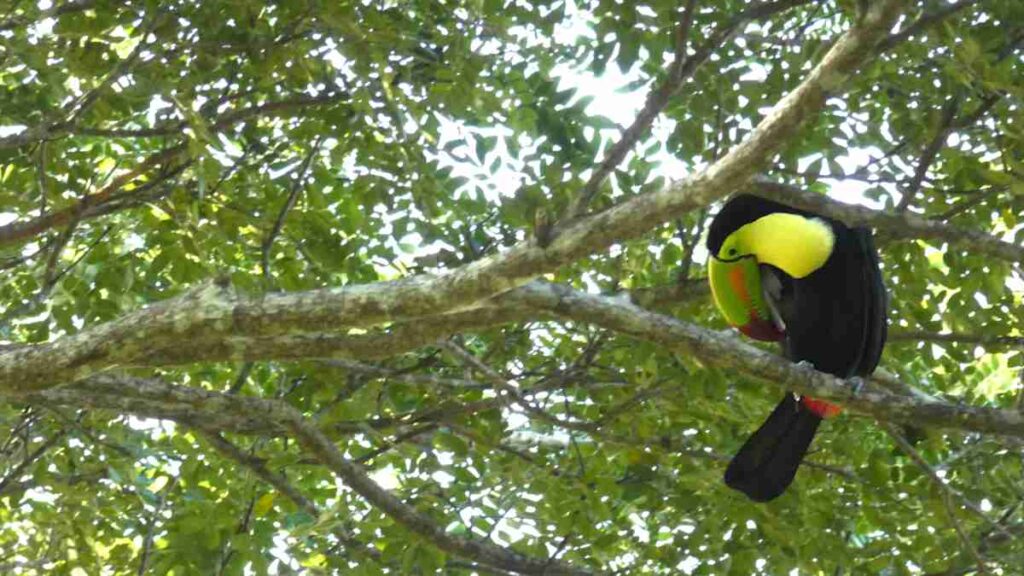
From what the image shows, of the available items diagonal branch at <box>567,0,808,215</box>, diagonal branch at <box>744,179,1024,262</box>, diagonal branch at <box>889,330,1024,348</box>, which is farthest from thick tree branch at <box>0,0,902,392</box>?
diagonal branch at <box>889,330,1024,348</box>

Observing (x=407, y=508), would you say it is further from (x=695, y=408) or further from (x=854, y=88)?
(x=854, y=88)

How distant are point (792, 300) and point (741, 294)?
1.20 ft

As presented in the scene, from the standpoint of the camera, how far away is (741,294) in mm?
4160

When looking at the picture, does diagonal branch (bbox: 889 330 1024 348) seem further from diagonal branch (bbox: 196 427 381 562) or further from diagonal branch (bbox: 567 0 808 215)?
diagonal branch (bbox: 196 427 381 562)

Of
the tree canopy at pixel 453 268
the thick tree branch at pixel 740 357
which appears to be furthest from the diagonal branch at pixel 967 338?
the thick tree branch at pixel 740 357

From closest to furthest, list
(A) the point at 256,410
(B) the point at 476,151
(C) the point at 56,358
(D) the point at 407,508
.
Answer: (C) the point at 56,358, (A) the point at 256,410, (D) the point at 407,508, (B) the point at 476,151

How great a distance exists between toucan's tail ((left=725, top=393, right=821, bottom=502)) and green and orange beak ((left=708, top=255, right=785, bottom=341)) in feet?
0.94

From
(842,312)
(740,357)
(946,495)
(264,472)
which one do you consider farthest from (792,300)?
(264,472)

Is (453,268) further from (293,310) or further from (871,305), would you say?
(871,305)

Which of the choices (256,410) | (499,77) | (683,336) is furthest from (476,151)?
(683,336)

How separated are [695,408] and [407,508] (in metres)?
1.00

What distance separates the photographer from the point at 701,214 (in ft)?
13.1

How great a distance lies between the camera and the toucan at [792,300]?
411 centimetres

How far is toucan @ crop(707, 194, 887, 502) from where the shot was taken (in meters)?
4.11
